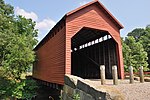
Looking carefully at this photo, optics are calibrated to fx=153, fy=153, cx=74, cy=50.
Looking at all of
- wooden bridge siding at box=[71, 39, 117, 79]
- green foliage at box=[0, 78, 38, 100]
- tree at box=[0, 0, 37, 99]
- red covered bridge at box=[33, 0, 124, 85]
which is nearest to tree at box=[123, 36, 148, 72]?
wooden bridge siding at box=[71, 39, 117, 79]

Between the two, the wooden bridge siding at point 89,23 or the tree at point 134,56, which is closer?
the wooden bridge siding at point 89,23

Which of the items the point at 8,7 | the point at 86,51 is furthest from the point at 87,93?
the point at 8,7

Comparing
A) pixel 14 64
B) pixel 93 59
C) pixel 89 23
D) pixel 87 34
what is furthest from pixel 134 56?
pixel 14 64

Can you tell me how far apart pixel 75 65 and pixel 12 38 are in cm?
846

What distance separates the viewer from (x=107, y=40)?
12.3 meters

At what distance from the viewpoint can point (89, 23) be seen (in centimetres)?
985

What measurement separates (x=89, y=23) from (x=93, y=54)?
560 centimetres

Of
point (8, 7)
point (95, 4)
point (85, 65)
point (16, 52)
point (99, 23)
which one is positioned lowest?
point (85, 65)

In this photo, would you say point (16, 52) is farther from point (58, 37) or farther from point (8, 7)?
point (8, 7)

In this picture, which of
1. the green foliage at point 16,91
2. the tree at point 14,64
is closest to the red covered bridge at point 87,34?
the tree at point 14,64

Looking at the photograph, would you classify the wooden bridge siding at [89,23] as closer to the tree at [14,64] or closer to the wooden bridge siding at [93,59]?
the wooden bridge siding at [93,59]

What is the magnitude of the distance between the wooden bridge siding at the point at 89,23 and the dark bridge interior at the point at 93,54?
2.67 ft

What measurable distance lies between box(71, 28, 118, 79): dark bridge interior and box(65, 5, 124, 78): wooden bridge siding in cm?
81

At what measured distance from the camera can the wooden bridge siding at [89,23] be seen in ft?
29.4
